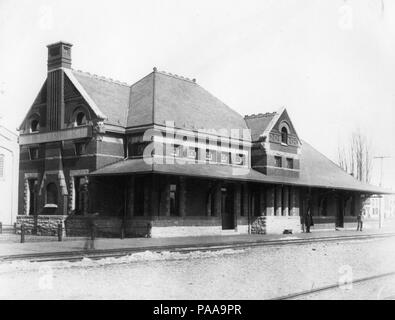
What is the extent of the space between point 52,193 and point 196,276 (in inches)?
741

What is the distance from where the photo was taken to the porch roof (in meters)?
25.2

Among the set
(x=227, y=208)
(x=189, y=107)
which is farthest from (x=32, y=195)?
(x=227, y=208)

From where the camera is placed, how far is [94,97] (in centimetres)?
2883

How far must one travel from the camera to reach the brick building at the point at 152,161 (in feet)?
87.8

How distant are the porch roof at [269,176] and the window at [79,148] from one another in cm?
188

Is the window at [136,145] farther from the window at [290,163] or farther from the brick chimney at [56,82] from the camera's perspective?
the window at [290,163]

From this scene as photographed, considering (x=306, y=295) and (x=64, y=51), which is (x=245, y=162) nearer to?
(x=64, y=51)

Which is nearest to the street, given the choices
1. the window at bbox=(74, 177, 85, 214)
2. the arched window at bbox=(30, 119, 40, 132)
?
the window at bbox=(74, 177, 85, 214)

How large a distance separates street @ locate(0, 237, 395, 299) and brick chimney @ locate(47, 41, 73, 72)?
54.0ft

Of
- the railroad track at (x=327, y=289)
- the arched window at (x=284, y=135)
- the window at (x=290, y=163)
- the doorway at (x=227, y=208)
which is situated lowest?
the railroad track at (x=327, y=289)

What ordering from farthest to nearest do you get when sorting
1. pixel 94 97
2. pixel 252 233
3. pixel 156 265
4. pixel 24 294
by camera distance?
1. pixel 252 233
2. pixel 94 97
3. pixel 156 265
4. pixel 24 294

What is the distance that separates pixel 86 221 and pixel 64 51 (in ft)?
32.2

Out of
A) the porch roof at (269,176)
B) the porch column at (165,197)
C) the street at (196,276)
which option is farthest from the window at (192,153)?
the street at (196,276)
